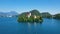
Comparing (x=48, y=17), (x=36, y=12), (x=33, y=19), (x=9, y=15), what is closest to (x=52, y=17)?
(x=48, y=17)

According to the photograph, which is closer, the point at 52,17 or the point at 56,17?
the point at 56,17

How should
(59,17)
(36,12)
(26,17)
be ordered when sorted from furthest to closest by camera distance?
(59,17) < (36,12) < (26,17)

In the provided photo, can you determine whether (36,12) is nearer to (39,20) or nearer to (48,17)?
(48,17)

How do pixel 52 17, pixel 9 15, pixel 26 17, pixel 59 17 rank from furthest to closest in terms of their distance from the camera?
pixel 9 15 → pixel 52 17 → pixel 59 17 → pixel 26 17

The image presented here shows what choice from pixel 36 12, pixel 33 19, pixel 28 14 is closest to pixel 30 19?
pixel 33 19

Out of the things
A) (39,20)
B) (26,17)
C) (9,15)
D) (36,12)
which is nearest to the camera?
(39,20)

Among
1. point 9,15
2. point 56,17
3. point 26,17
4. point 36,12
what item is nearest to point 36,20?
point 26,17

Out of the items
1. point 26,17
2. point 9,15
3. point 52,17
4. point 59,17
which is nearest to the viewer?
point 26,17

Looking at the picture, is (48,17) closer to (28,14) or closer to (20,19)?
(28,14)

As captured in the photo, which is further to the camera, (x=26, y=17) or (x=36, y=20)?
(x=26, y=17)
